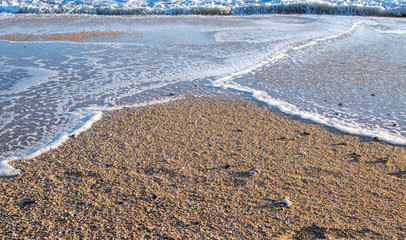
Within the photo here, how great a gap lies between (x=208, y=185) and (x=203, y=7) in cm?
1831

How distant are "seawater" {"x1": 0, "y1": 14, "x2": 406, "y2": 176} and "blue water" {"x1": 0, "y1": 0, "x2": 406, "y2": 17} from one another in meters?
10.0

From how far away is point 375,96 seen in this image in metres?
4.48

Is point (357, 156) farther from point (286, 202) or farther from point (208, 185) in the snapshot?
point (208, 185)

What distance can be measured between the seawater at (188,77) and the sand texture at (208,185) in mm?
397

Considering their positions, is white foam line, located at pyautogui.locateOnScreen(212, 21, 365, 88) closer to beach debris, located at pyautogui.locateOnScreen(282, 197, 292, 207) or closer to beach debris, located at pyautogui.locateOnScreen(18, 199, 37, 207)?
beach debris, located at pyautogui.locateOnScreen(282, 197, 292, 207)

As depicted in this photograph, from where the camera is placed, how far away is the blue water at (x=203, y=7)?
1847 centimetres

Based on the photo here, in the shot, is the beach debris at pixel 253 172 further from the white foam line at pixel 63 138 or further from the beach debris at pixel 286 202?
the white foam line at pixel 63 138

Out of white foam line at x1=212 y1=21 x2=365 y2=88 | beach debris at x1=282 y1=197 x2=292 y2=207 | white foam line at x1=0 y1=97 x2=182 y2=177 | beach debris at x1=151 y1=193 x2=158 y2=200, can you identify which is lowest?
beach debris at x1=282 y1=197 x2=292 y2=207

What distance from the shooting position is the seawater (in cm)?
368

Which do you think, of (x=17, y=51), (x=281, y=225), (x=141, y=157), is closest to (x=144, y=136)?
(x=141, y=157)

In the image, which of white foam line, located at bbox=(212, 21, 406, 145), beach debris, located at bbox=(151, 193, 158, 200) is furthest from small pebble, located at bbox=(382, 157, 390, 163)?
beach debris, located at bbox=(151, 193, 158, 200)

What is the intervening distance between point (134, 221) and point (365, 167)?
1.92 meters

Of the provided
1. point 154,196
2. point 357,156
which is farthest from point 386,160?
point 154,196

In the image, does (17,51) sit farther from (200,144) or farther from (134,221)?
(134,221)
